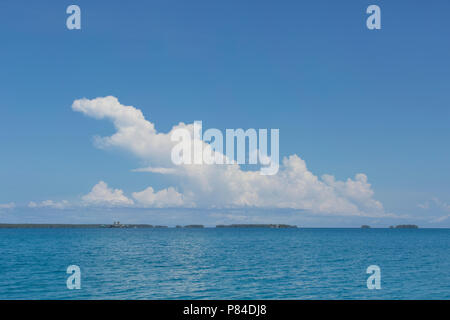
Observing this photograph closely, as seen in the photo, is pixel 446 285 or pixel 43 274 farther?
pixel 43 274

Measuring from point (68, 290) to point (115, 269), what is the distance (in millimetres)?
15471

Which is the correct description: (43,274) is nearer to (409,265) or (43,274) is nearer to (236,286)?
(236,286)

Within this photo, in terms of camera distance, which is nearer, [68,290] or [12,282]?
[68,290]

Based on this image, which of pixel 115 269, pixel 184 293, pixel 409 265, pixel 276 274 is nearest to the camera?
pixel 184 293

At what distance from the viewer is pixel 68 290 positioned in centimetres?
3772
